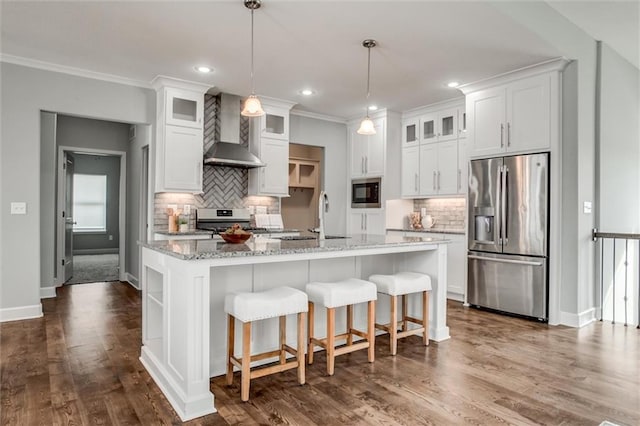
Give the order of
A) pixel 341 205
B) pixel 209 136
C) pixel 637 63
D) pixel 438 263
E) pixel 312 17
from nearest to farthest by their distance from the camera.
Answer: pixel 312 17 → pixel 438 263 → pixel 637 63 → pixel 209 136 → pixel 341 205

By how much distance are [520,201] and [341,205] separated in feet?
10.1

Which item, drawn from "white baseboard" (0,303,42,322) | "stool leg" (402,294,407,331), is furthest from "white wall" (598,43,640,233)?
"white baseboard" (0,303,42,322)

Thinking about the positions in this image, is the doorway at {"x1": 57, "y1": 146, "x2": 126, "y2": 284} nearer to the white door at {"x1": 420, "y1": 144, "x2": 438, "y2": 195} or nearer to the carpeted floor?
the carpeted floor

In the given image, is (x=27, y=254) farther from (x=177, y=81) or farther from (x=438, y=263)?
(x=438, y=263)

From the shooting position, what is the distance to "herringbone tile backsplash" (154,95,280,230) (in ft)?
16.9

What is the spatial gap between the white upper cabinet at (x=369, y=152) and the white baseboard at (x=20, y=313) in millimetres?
4607

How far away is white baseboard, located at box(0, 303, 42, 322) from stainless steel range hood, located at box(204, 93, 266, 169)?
2428 millimetres

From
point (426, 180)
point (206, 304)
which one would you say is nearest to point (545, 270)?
point (426, 180)

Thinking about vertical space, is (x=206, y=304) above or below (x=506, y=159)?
below

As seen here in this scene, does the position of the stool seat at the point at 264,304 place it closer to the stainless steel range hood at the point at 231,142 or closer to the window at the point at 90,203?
the stainless steel range hood at the point at 231,142

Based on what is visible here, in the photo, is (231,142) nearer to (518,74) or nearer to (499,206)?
(499,206)

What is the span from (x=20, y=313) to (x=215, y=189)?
2550 millimetres

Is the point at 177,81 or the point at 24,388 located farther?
the point at 177,81

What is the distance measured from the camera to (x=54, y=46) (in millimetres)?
3828
